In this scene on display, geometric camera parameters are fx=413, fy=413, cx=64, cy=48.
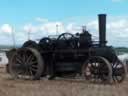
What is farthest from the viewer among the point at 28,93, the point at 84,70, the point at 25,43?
the point at 25,43

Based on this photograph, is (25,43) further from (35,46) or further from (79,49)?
(79,49)

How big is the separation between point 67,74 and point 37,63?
5.84ft

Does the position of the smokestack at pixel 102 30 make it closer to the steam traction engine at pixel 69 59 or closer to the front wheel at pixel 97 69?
the steam traction engine at pixel 69 59

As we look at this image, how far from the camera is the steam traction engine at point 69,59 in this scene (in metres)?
19.4

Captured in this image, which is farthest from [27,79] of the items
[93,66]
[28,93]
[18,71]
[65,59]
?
[28,93]

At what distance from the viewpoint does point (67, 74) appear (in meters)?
21.2

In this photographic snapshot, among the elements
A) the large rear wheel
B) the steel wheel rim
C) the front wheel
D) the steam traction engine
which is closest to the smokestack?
the steam traction engine

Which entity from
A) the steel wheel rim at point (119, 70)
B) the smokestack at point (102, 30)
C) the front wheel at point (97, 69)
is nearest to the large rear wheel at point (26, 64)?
the front wheel at point (97, 69)

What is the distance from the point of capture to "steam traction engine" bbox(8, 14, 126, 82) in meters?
19.4

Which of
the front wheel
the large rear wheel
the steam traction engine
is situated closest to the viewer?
the front wheel

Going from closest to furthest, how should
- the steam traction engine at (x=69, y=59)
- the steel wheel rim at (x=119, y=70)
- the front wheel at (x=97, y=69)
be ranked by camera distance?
the front wheel at (x=97, y=69) < the steam traction engine at (x=69, y=59) < the steel wheel rim at (x=119, y=70)

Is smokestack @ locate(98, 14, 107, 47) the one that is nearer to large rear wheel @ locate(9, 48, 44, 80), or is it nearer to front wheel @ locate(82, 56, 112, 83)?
front wheel @ locate(82, 56, 112, 83)

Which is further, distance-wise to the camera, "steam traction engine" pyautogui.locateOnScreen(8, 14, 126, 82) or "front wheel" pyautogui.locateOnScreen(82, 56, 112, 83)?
"steam traction engine" pyautogui.locateOnScreen(8, 14, 126, 82)

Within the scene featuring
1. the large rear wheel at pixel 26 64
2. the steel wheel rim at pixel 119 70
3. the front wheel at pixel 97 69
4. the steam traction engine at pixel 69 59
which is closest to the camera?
the front wheel at pixel 97 69
